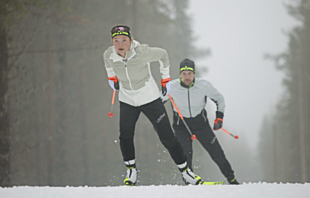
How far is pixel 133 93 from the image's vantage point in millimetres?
3727

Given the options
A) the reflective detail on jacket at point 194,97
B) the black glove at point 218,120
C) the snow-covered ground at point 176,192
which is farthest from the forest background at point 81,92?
the snow-covered ground at point 176,192

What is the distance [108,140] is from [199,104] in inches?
265

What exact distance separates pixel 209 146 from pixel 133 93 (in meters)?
1.51

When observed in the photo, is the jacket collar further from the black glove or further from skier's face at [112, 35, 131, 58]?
the black glove

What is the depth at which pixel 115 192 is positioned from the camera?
3072mm

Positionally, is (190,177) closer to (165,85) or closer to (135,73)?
(165,85)

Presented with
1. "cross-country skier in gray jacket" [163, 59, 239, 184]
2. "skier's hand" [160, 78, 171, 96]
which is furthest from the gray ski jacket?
"skier's hand" [160, 78, 171, 96]

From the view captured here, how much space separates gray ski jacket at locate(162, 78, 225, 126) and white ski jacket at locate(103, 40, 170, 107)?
875mm

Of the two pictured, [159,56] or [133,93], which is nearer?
[133,93]

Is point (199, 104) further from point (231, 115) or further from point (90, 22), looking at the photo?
point (231, 115)

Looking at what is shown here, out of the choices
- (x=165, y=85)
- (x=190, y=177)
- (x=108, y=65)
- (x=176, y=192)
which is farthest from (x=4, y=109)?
(x=176, y=192)

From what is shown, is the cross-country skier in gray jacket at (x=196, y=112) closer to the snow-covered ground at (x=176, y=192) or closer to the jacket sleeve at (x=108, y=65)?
the jacket sleeve at (x=108, y=65)

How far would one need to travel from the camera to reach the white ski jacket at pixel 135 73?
3727 mm

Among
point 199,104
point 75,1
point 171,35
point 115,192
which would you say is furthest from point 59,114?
point 115,192
